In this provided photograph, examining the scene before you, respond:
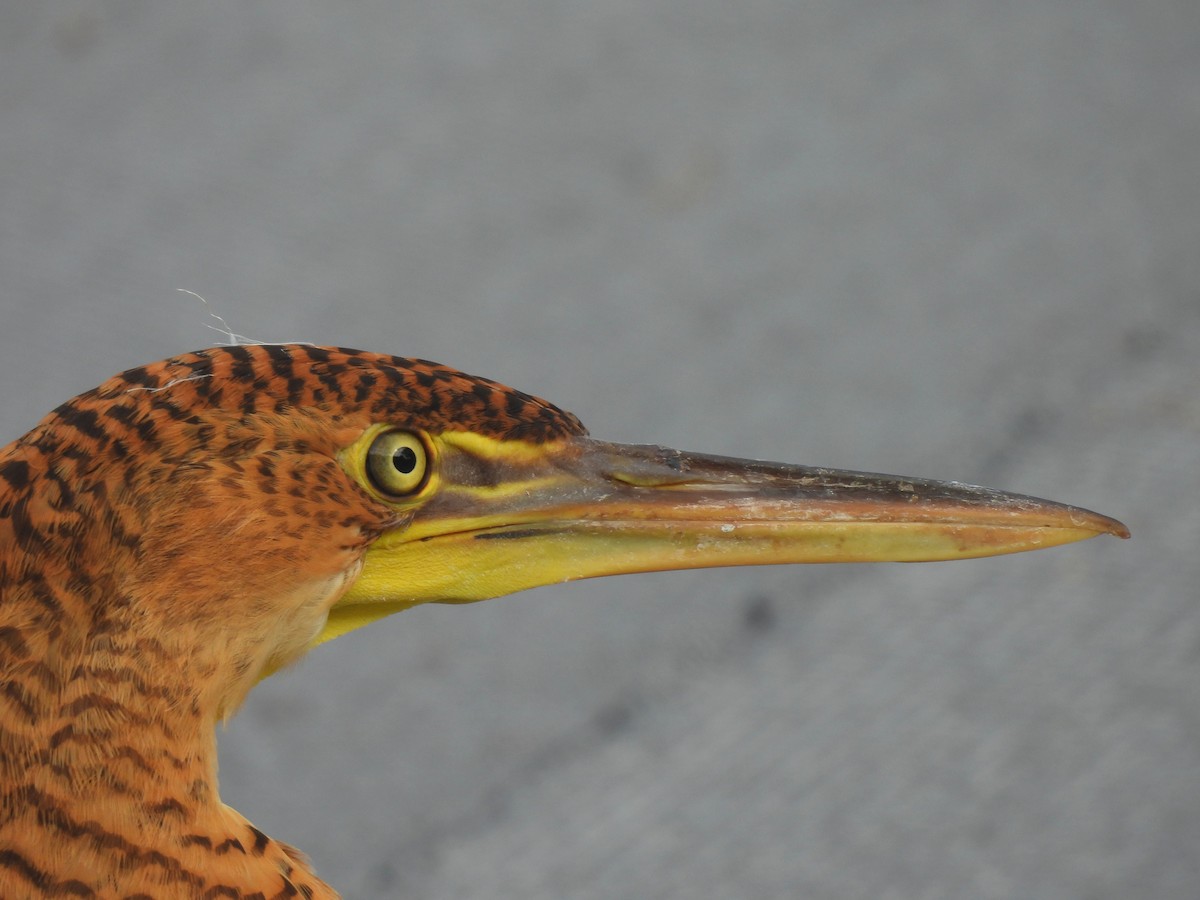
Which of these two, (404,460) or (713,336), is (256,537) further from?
(713,336)

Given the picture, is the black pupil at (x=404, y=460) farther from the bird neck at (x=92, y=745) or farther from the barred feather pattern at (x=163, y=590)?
the bird neck at (x=92, y=745)

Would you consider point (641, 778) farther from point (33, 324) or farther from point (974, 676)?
point (33, 324)

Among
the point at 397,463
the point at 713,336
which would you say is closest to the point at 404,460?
the point at 397,463

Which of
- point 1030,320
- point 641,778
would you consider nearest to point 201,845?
point 641,778

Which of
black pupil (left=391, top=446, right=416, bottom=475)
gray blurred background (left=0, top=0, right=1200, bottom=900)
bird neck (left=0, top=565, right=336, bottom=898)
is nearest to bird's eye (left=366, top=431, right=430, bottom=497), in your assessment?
black pupil (left=391, top=446, right=416, bottom=475)

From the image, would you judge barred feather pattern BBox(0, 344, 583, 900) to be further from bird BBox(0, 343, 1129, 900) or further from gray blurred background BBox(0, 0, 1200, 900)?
gray blurred background BBox(0, 0, 1200, 900)

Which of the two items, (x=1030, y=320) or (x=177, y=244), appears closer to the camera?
(x=1030, y=320)

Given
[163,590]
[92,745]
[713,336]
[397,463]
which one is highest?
[713,336]
